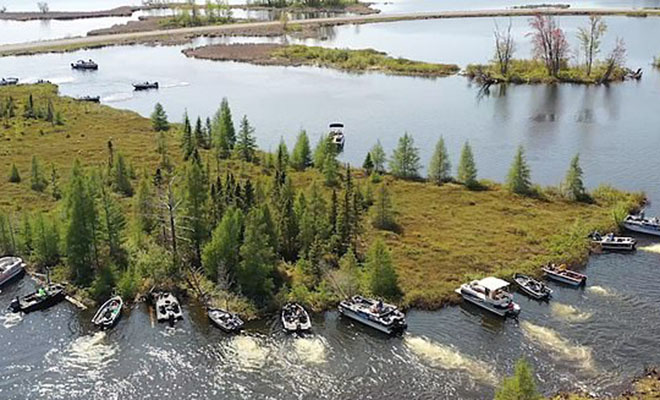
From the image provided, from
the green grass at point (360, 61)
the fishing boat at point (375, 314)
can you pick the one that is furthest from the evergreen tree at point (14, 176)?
the green grass at point (360, 61)

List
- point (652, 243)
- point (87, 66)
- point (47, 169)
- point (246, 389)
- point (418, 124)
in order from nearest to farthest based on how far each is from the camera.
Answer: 1. point (246, 389)
2. point (652, 243)
3. point (47, 169)
4. point (418, 124)
5. point (87, 66)

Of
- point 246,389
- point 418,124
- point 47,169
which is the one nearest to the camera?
point 246,389

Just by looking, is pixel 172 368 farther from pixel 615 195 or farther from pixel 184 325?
pixel 615 195

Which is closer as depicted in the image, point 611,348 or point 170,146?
point 611,348

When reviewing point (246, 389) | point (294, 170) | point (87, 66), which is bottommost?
point (246, 389)

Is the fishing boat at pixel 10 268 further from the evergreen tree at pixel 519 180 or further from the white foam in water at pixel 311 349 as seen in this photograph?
the evergreen tree at pixel 519 180

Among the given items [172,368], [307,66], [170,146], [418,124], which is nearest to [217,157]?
[170,146]

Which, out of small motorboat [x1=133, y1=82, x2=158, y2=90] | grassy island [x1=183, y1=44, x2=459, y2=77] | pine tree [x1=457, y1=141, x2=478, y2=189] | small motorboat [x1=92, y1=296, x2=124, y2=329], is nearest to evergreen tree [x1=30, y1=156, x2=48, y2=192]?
small motorboat [x1=92, y1=296, x2=124, y2=329]

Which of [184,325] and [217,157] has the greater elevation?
[217,157]
